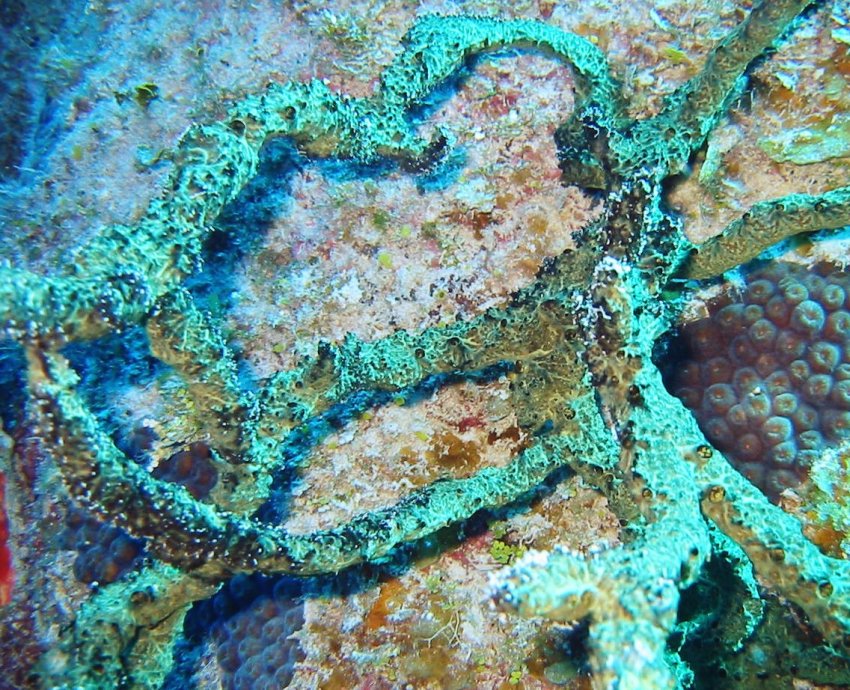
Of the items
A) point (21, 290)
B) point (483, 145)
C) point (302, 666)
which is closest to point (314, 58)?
point (483, 145)

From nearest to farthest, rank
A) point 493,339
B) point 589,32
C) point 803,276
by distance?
1. point 493,339
2. point 803,276
3. point 589,32

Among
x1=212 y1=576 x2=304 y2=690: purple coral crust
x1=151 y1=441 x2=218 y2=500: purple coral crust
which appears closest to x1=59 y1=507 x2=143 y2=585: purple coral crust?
x1=151 y1=441 x2=218 y2=500: purple coral crust

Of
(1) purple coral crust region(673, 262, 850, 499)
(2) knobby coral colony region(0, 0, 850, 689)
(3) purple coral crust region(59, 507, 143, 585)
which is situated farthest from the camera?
(3) purple coral crust region(59, 507, 143, 585)

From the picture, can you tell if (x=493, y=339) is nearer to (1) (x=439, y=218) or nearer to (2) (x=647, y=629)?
(1) (x=439, y=218)

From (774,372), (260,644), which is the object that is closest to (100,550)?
(260,644)

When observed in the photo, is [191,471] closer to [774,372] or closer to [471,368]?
[471,368]

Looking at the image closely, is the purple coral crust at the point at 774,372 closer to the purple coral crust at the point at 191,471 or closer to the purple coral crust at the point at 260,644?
the purple coral crust at the point at 260,644

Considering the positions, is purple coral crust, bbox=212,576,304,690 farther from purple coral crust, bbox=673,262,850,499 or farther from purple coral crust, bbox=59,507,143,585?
purple coral crust, bbox=673,262,850,499
